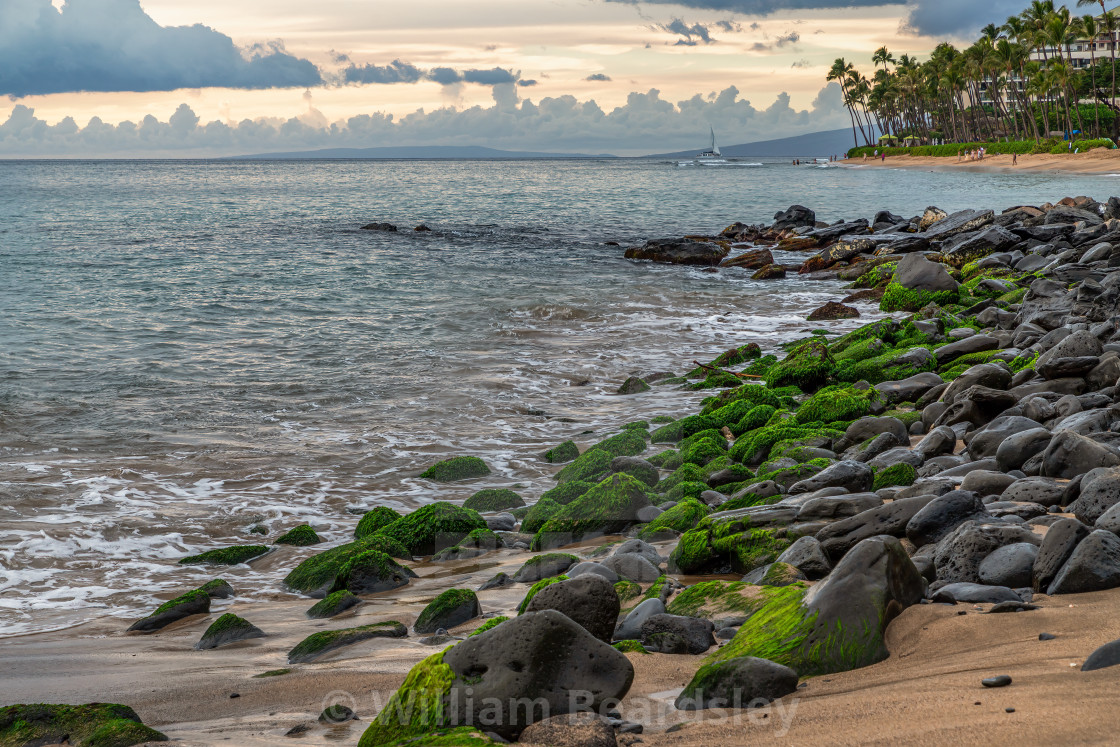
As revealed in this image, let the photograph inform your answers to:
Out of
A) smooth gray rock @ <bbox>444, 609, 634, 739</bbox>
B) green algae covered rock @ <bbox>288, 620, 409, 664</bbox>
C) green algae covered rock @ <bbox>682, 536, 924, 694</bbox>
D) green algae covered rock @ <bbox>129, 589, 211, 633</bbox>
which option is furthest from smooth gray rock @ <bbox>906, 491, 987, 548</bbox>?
green algae covered rock @ <bbox>129, 589, 211, 633</bbox>

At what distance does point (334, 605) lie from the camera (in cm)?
530

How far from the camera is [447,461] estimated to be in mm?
8445

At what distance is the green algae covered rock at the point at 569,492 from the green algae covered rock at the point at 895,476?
95.2 inches

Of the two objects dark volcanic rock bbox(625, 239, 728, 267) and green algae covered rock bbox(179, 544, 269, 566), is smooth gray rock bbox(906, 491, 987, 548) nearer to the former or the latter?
green algae covered rock bbox(179, 544, 269, 566)

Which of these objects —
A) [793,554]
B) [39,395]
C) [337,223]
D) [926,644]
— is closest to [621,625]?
[793,554]

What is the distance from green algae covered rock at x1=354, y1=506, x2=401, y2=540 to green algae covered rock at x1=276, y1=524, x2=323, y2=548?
375 mm

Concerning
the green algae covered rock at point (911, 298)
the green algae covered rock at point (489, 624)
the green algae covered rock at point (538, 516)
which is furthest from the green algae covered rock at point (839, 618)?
the green algae covered rock at point (911, 298)

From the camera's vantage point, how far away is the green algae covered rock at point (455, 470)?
837 centimetres

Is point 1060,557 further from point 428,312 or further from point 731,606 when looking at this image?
point 428,312

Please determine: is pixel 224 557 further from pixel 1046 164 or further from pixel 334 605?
pixel 1046 164

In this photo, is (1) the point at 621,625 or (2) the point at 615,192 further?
(2) the point at 615,192

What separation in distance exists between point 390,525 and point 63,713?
337 centimetres

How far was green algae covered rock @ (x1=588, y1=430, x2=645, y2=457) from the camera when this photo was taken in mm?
8430

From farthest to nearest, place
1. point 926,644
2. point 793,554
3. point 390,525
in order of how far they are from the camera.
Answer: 1. point 390,525
2. point 793,554
3. point 926,644
